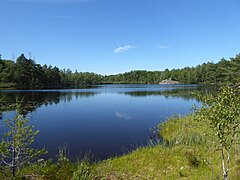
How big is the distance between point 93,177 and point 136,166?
276cm

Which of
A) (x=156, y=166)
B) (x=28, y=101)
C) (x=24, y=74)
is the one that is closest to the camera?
(x=156, y=166)

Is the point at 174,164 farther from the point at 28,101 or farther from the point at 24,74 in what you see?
the point at 24,74

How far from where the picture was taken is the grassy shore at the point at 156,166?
25.2 ft

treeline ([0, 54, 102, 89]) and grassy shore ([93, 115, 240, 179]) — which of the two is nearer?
grassy shore ([93, 115, 240, 179])

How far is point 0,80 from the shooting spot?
93.1 m

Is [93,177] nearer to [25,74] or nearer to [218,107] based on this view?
[218,107]

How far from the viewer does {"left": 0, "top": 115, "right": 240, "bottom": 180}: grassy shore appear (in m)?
7.70

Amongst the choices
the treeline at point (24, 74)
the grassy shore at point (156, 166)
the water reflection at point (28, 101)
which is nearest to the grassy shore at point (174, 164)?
the grassy shore at point (156, 166)

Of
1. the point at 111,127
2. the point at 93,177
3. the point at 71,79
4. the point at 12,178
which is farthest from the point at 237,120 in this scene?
the point at 71,79

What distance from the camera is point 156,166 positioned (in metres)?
9.76

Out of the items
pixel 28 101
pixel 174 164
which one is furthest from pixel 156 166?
pixel 28 101

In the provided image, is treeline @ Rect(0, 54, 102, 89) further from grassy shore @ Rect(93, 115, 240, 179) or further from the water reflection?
grassy shore @ Rect(93, 115, 240, 179)

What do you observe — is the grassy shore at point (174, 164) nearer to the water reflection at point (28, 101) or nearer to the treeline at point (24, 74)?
the water reflection at point (28, 101)

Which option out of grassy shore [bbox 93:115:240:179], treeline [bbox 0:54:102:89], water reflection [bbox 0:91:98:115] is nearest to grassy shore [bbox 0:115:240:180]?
grassy shore [bbox 93:115:240:179]
